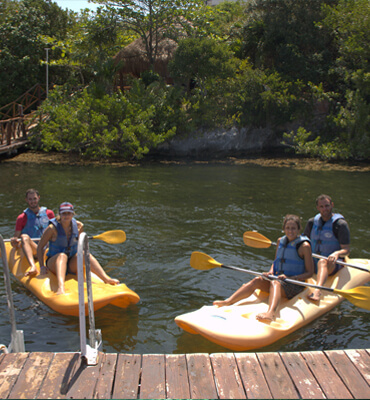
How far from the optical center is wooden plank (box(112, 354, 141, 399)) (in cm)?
324

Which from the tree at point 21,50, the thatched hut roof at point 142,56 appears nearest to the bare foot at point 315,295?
the thatched hut roof at point 142,56

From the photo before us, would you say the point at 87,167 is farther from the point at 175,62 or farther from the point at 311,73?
the point at 311,73

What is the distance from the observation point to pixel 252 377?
3445 millimetres

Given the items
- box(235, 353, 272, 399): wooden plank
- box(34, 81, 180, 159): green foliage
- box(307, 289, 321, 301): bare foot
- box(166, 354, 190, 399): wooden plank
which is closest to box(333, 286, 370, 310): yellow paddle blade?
box(307, 289, 321, 301): bare foot

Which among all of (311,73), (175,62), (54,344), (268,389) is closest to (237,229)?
(54,344)

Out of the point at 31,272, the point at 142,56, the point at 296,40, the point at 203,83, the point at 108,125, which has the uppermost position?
the point at 296,40

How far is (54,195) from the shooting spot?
1170 centimetres

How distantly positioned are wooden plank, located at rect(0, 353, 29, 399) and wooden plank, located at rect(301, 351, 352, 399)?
7.59 feet

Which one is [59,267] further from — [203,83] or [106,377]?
[203,83]

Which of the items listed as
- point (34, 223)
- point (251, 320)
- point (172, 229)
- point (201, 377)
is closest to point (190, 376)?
point (201, 377)

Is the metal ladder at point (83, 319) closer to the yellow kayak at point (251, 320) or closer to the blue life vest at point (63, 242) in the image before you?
the yellow kayak at point (251, 320)

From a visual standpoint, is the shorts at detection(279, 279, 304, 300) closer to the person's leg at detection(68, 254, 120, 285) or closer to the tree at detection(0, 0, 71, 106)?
the person's leg at detection(68, 254, 120, 285)

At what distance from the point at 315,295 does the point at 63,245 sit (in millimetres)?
3217

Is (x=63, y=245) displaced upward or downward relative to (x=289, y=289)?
upward
